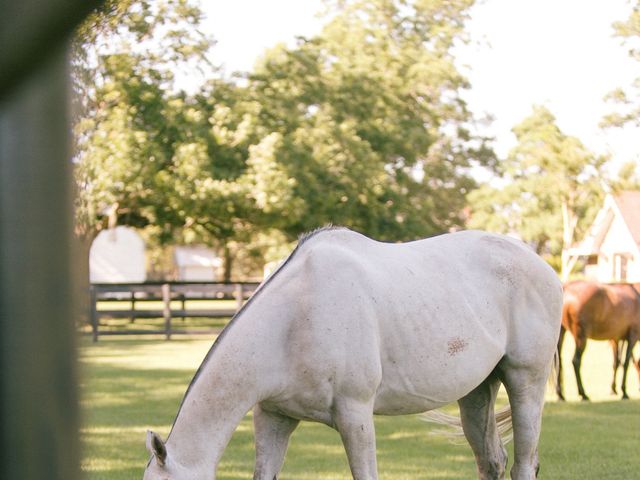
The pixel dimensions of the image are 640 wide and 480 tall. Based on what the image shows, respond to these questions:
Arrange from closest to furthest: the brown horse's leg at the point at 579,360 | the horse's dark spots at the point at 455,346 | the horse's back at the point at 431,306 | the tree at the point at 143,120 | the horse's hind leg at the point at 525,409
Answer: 1. the horse's back at the point at 431,306
2. the horse's dark spots at the point at 455,346
3. the horse's hind leg at the point at 525,409
4. the brown horse's leg at the point at 579,360
5. the tree at the point at 143,120

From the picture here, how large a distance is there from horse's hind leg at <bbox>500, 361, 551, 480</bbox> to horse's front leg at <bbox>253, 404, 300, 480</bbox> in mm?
1361

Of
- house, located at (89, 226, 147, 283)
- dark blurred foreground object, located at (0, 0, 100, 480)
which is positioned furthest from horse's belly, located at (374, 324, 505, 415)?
house, located at (89, 226, 147, 283)

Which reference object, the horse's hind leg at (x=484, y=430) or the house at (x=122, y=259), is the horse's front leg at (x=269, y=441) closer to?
the horse's hind leg at (x=484, y=430)

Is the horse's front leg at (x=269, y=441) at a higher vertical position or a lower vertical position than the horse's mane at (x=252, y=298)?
lower

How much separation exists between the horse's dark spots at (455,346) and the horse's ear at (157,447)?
1.59 meters

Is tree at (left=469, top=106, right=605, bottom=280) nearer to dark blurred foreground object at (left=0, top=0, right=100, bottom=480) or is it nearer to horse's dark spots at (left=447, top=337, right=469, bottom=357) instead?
horse's dark spots at (left=447, top=337, right=469, bottom=357)

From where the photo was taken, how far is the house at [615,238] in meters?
39.4

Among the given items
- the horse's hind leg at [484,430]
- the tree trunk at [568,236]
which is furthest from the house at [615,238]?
the horse's hind leg at [484,430]

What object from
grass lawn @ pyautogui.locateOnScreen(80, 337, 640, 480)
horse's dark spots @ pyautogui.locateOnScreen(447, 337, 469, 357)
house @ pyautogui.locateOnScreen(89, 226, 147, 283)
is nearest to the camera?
horse's dark spots @ pyautogui.locateOnScreen(447, 337, 469, 357)

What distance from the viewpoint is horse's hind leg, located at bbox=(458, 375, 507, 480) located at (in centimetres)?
504

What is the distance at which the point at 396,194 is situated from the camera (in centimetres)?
2589

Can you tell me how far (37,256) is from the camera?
501mm

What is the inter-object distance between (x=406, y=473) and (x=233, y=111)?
16.8m

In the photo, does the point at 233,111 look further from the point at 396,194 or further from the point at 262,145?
the point at 396,194
